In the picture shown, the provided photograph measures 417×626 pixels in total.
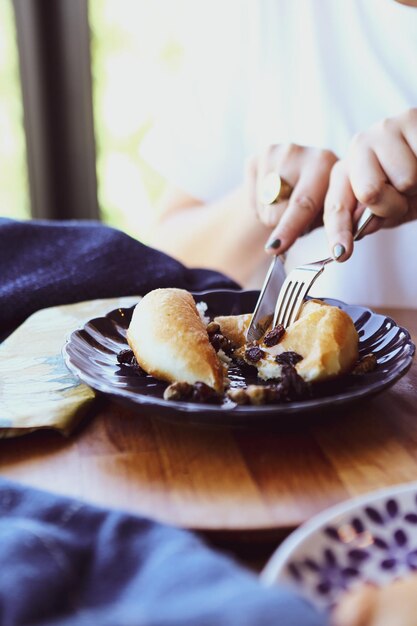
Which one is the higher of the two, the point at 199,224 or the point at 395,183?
the point at 395,183

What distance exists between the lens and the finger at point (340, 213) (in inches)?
43.3

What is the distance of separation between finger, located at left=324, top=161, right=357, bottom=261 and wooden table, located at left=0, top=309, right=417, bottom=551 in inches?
Answer: 11.7

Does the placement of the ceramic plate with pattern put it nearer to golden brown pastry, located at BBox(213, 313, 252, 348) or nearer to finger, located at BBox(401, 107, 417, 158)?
golden brown pastry, located at BBox(213, 313, 252, 348)

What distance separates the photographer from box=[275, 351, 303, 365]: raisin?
0.87m

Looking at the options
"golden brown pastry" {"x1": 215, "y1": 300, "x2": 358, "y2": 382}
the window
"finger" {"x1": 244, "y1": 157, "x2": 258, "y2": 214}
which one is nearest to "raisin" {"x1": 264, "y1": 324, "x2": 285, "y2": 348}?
"golden brown pastry" {"x1": 215, "y1": 300, "x2": 358, "y2": 382}

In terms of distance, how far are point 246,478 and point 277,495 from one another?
0.04 m

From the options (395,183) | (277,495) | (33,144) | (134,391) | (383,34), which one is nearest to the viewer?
(277,495)

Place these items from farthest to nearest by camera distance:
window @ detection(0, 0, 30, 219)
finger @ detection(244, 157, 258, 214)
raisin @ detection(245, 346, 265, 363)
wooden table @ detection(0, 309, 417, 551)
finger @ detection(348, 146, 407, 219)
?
1. window @ detection(0, 0, 30, 219)
2. finger @ detection(244, 157, 258, 214)
3. finger @ detection(348, 146, 407, 219)
4. raisin @ detection(245, 346, 265, 363)
5. wooden table @ detection(0, 309, 417, 551)

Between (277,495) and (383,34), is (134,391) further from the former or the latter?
(383,34)

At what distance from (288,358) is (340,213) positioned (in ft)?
1.28

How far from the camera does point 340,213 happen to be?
119 cm

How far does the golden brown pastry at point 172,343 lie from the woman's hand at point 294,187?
0.31 m

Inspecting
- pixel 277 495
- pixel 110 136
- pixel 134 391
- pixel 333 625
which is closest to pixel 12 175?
pixel 110 136

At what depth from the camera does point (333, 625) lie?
448 mm
